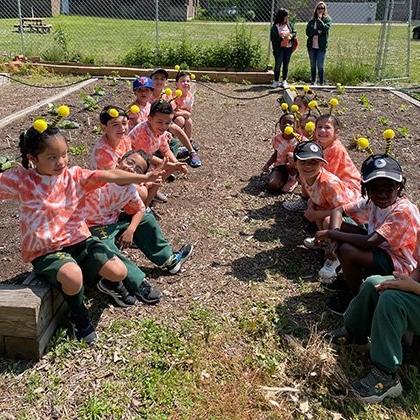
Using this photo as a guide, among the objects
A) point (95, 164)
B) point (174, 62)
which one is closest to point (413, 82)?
point (174, 62)

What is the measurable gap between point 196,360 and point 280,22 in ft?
29.4

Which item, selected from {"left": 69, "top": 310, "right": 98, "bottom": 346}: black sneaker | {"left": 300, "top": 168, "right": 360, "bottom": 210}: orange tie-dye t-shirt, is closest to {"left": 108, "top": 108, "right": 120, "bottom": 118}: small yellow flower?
{"left": 300, "top": 168, "right": 360, "bottom": 210}: orange tie-dye t-shirt

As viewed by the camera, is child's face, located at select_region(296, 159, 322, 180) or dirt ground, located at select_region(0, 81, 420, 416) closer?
dirt ground, located at select_region(0, 81, 420, 416)

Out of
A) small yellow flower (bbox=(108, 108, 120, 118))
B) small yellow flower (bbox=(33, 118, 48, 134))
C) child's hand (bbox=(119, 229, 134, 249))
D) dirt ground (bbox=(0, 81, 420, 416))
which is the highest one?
small yellow flower (bbox=(33, 118, 48, 134))

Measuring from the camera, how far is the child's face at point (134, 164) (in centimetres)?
360

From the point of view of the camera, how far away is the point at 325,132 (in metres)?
4.18

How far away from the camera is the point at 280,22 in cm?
1040

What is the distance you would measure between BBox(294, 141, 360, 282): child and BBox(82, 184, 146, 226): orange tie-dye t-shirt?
45.6 inches

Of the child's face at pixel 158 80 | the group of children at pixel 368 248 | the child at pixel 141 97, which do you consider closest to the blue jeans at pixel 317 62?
the child's face at pixel 158 80

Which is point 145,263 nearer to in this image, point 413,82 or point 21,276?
point 21,276

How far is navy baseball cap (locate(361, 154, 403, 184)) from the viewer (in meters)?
2.87

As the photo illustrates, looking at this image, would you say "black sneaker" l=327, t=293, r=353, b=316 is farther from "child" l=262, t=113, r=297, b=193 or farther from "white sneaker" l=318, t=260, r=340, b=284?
"child" l=262, t=113, r=297, b=193

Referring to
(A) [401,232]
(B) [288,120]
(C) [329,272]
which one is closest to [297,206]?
(B) [288,120]

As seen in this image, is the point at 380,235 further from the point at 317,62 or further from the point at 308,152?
the point at 317,62
